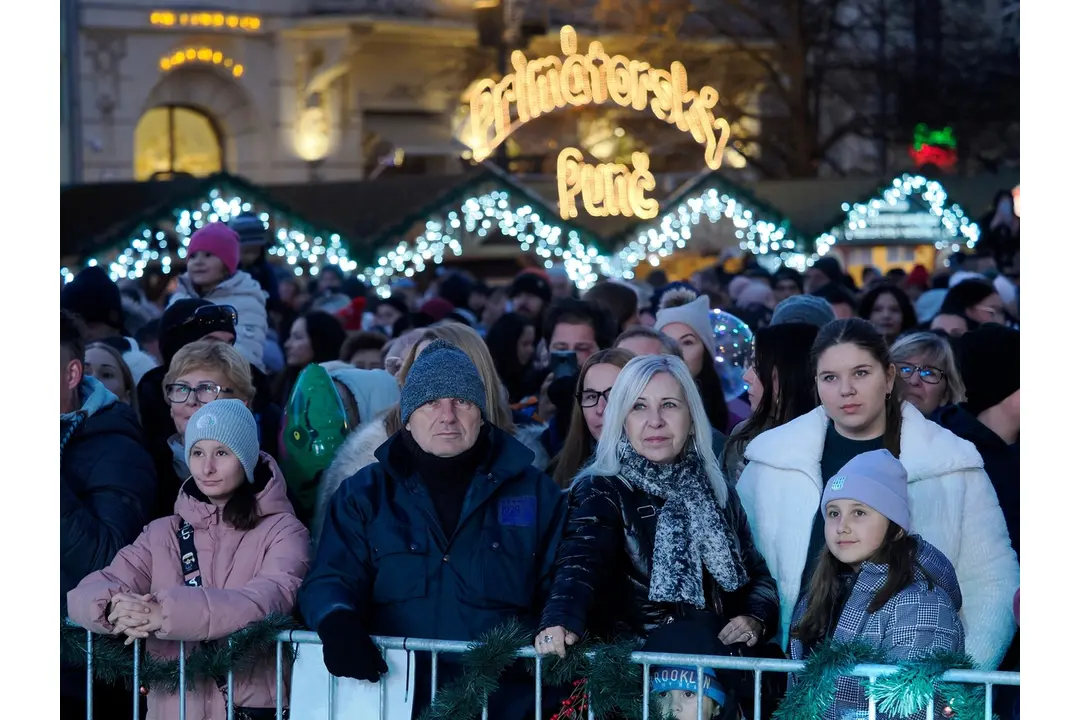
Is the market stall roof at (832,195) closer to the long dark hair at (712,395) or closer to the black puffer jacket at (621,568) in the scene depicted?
the long dark hair at (712,395)

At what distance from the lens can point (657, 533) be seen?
468cm

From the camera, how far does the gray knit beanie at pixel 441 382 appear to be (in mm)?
4836

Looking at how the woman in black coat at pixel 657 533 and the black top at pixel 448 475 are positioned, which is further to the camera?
the black top at pixel 448 475

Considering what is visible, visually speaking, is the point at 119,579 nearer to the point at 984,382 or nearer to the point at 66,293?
the point at 984,382

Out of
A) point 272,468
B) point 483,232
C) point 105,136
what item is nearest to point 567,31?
point 483,232

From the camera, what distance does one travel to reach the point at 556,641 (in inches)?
171

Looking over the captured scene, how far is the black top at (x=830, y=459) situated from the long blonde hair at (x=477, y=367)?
3.71ft

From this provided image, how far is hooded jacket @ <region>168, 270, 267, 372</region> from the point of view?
8172mm

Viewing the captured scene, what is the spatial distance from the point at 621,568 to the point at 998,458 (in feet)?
4.93

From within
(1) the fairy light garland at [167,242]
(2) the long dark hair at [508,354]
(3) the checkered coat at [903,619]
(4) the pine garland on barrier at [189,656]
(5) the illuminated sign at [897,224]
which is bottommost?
(4) the pine garland on barrier at [189,656]

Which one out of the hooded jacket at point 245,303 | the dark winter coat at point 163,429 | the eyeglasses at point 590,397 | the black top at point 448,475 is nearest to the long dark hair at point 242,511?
the black top at point 448,475

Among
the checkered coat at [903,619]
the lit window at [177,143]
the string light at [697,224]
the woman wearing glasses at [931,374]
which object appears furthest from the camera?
the lit window at [177,143]

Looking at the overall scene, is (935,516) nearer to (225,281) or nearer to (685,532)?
(685,532)
